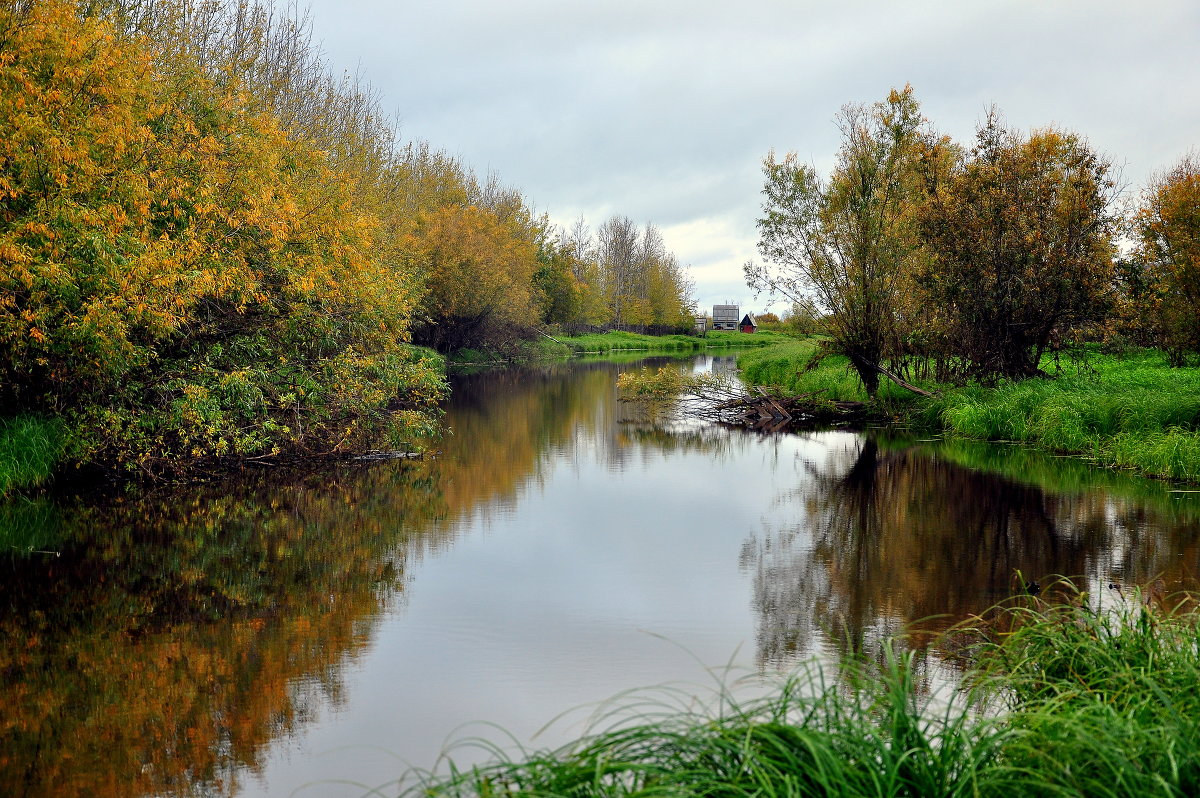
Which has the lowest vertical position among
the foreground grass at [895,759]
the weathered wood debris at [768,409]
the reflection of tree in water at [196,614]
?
the reflection of tree in water at [196,614]

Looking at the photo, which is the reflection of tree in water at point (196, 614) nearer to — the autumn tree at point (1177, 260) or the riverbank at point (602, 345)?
the autumn tree at point (1177, 260)

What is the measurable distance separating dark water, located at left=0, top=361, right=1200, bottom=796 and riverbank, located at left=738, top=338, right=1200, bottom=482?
37.3 inches

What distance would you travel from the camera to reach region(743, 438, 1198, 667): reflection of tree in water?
28.3 ft

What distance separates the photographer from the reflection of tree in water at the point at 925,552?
28.3 ft

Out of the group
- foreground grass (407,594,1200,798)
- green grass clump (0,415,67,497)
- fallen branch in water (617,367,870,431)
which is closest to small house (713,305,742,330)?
fallen branch in water (617,367,870,431)

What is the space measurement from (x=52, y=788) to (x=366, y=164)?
32047 millimetres

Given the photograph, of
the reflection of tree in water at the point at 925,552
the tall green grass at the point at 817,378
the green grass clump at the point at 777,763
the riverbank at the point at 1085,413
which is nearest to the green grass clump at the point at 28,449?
the reflection of tree in water at the point at 925,552

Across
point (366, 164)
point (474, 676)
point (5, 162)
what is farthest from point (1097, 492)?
point (366, 164)

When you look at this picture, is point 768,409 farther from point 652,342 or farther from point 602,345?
point 652,342

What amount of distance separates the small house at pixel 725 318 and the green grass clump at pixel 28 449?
158185 mm

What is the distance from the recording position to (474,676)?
729 cm

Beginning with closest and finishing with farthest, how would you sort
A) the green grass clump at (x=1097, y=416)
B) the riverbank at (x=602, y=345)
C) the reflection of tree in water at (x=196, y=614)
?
1. the reflection of tree in water at (x=196, y=614)
2. the green grass clump at (x=1097, y=416)
3. the riverbank at (x=602, y=345)

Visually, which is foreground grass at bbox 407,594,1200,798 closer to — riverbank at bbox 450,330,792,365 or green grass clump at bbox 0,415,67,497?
green grass clump at bbox 0,415,67,497

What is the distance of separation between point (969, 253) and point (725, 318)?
491 feet
